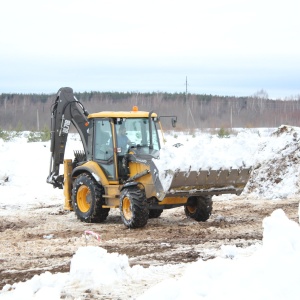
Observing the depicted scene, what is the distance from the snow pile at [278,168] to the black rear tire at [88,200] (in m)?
6.06

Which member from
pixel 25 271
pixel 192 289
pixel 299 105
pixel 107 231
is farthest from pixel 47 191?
pixel 299 105

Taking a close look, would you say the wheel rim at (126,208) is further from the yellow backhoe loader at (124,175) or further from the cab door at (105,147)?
the cab door at (105,147)

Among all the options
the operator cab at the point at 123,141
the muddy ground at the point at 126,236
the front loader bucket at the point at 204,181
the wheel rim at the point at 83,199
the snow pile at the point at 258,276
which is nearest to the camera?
the snow pile at the point at 258,276

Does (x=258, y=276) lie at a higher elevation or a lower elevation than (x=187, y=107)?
lower

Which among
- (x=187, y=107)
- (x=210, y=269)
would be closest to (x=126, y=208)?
(x=210, y=269)

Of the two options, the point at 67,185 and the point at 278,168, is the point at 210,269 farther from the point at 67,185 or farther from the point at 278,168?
the point at 278,168

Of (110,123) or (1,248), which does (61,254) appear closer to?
(1,248)

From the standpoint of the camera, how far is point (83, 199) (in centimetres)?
1493

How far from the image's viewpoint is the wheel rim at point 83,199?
14.8m

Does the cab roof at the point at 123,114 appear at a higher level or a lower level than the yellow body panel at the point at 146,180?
higher

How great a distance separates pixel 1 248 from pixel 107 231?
2.40 meters

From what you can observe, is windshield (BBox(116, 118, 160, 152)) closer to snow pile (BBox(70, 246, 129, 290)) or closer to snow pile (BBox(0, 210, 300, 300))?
snow pile (BBox(70, 246, 129, 290))

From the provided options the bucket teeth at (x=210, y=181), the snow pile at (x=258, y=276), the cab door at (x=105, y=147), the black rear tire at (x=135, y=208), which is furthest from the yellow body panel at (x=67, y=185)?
the snow pile at (x=258, y=276)

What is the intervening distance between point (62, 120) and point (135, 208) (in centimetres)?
369
